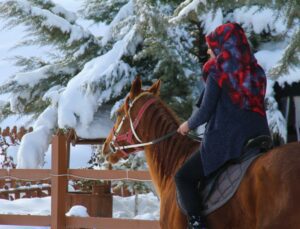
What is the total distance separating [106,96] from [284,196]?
600 cm

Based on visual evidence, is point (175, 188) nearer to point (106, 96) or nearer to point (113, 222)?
point (113, 222)

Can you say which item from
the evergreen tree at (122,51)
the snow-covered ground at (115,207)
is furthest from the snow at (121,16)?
the snow-covered ground at (115,207)

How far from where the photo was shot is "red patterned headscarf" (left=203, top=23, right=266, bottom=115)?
3979mm

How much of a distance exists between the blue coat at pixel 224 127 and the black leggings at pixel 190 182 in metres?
0.09

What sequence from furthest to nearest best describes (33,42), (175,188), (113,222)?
(33,42) < (113,222) < (175,188)

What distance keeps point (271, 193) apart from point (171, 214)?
1.08 meters

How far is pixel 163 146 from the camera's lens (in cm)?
480

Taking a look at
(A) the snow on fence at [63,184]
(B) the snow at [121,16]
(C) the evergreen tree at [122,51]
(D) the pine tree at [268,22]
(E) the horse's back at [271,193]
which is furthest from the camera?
(B) the snow at [121,16]

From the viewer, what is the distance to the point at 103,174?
6.97 m

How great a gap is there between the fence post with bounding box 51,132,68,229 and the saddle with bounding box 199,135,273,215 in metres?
3.18

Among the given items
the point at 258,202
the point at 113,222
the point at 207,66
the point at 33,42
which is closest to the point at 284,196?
the point at 258,202

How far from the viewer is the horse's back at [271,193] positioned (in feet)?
11.1

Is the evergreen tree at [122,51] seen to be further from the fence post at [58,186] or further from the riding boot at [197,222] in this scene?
the riding boot at [197,222]

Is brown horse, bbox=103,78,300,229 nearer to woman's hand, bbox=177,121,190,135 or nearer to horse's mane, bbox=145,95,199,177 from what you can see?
horse's mane, bbox=145,95,199,177
